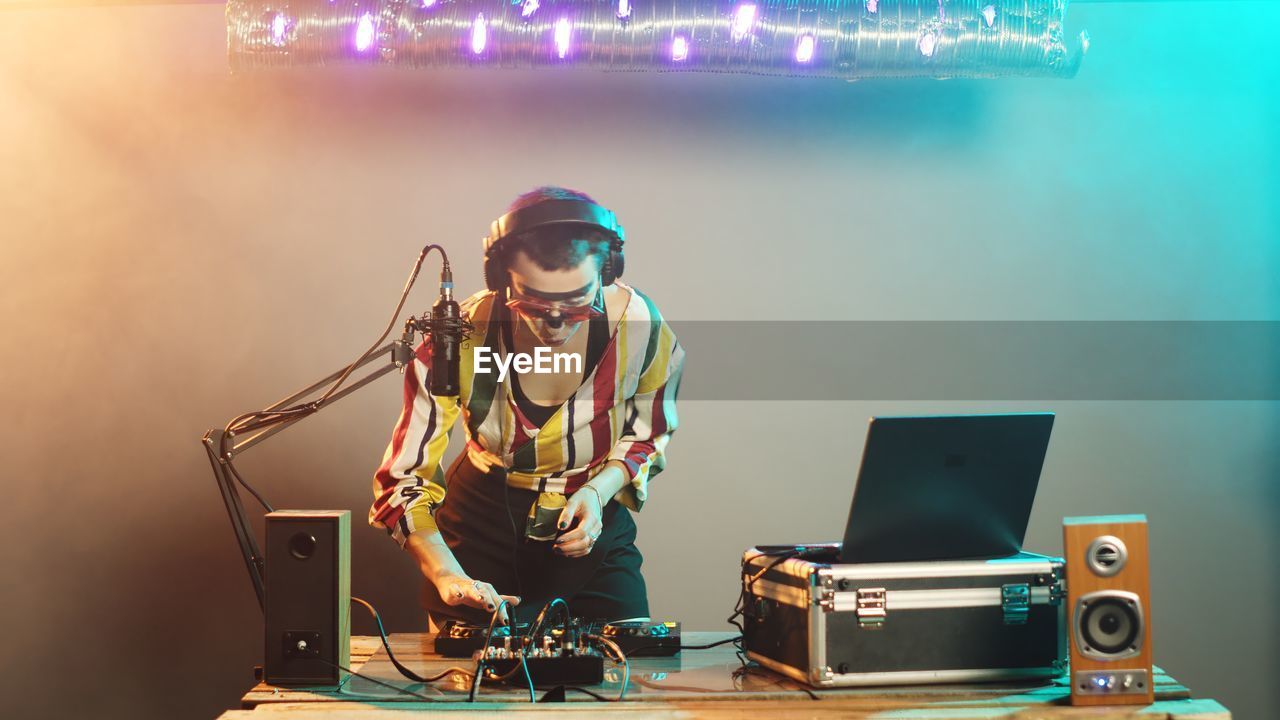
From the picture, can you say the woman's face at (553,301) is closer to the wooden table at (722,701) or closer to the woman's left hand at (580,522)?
the woman's left hand at (580,522)

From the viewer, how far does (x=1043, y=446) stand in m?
2.24

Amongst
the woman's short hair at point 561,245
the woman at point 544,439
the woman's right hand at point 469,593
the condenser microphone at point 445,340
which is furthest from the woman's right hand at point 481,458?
the woman's short hair at point 561,245

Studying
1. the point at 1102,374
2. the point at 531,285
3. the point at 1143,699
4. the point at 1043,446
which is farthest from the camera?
the point at 1102,374

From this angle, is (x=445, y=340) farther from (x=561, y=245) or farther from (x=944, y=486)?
(x=944, y=486)

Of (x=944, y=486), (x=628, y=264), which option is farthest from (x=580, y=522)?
(x=944, y=486)

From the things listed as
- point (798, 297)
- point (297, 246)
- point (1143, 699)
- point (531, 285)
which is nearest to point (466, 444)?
point (531, 285)

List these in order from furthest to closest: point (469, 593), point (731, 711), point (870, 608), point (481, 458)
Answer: point (481, 458)
point (469, 593)
point (870, 608)
point (731, 711)

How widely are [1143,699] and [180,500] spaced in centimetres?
302

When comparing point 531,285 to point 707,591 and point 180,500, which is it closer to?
point 707,591

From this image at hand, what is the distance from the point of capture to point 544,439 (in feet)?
11.0

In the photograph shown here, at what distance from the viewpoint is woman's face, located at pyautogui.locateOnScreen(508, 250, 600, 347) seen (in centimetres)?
339
